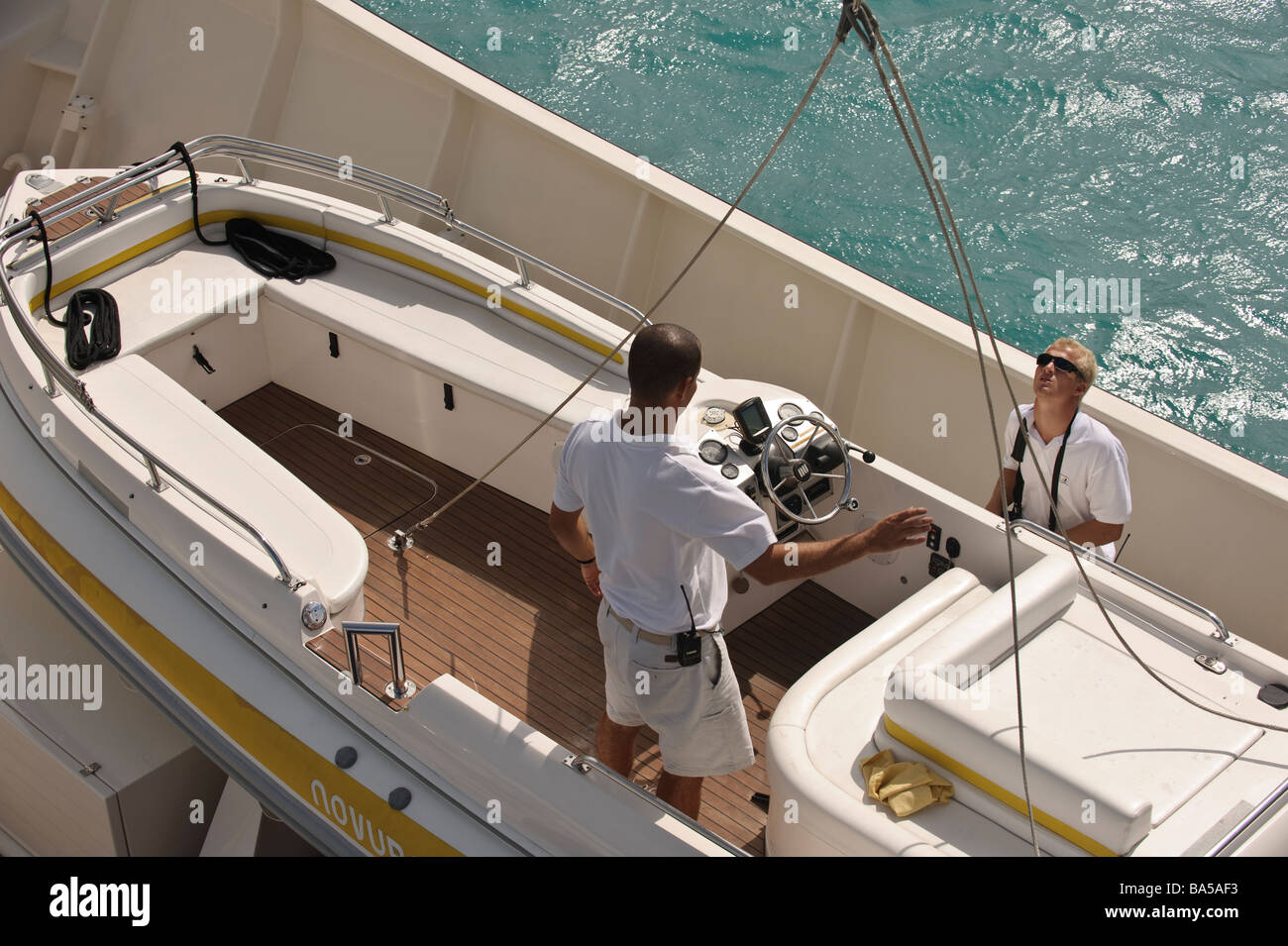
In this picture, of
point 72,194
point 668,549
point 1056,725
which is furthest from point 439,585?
point 72,194

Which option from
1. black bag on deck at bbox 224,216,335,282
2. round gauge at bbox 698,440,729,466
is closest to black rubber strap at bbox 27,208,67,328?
black bag on deck at bbox 224,216,335,282

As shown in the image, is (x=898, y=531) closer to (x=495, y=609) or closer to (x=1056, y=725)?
(x=1056, y=725)

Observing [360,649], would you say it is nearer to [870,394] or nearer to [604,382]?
[604,382]

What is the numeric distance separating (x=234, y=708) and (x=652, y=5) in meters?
10.4

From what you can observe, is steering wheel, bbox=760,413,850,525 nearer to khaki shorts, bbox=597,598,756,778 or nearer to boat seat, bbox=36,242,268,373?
khaki shorts, bbox=597,598,756,778

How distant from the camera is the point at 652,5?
1237 cm

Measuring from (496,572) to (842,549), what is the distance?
196 cm

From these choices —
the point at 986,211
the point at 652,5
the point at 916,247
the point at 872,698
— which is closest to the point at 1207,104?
the point at 986,211

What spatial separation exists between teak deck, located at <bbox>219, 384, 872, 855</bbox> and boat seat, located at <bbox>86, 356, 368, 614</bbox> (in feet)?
0.94

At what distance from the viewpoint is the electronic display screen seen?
3842 millimetres

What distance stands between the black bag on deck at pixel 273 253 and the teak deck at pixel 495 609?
1.78 feet

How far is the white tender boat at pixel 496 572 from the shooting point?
3117mm

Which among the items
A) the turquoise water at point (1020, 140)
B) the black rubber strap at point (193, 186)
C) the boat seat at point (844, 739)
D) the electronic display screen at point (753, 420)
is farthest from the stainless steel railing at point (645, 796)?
the turquoise water at point (1020, 140)

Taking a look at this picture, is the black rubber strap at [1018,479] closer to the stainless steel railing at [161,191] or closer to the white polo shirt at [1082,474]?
the white polo shirt at [1082,474]
